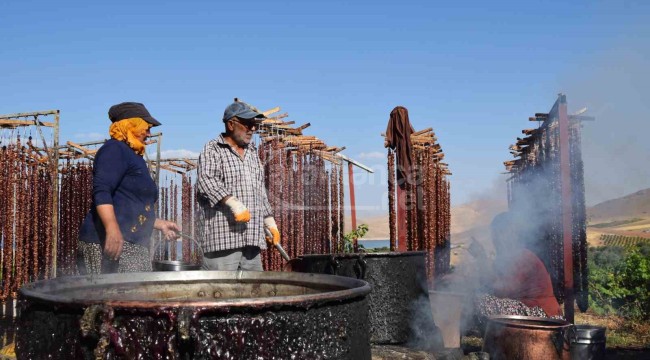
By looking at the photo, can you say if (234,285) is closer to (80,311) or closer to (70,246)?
(80,311)

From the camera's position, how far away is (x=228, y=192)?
13.6ft

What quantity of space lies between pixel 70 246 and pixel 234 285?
8413 mm

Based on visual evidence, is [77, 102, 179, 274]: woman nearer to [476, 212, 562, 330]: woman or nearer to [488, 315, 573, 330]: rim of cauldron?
[488, 315, 573, 330]: rim of cauldron

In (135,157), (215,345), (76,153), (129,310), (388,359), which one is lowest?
(388,359)

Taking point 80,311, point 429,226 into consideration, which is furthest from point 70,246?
point 80,311

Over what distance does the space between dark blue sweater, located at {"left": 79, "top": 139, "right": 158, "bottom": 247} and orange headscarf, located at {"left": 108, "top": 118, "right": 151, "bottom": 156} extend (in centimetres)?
7

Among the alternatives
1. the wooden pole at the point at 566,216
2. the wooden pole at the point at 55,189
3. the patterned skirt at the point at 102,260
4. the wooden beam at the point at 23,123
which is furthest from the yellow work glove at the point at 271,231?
the wooden beam at the point at 23,123

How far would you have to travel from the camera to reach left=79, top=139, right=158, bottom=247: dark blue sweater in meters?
3.78

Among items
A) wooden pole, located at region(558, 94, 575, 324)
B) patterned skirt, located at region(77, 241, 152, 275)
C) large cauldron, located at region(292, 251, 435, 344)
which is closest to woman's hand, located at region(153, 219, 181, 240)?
patterned skirt, located at region(77, 241, 152, 275)

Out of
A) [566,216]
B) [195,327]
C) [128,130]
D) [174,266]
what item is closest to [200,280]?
[195,327]

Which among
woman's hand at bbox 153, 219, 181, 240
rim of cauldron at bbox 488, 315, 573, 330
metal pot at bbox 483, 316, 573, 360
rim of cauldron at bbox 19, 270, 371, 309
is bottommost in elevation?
metal pot at bbox 483, 316, 573, 360

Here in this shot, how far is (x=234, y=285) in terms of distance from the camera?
2701mm

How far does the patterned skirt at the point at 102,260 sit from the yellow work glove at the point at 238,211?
2.67 feet

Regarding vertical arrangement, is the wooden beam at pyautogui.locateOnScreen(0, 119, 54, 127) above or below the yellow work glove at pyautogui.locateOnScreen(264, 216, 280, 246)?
above
